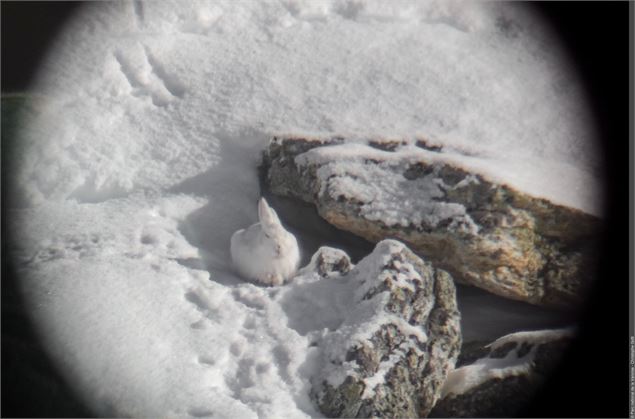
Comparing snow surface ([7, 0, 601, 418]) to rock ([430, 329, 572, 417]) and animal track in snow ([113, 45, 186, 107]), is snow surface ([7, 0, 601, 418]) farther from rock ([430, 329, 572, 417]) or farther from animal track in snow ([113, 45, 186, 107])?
rock ([430, 329, 572, 417])

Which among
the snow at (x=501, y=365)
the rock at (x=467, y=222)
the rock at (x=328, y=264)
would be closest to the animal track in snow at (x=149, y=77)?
the rock at (x=467, y=222)

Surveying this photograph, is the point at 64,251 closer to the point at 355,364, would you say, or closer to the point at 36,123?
the point at 36,123

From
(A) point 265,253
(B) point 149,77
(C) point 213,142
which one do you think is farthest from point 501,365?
(B) point 149,77

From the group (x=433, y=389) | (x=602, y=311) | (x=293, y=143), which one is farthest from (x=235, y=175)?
(x=602, y=311)

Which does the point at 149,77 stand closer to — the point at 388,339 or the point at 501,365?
the point at 388,339

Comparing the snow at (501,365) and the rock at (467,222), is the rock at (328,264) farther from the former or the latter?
the snow at (501,365)

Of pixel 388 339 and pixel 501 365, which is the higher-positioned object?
pixel 388 339

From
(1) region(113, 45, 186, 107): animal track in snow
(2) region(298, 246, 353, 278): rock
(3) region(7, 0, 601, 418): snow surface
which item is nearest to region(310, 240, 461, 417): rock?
(2) region(298, 246, 353, 278): rock
